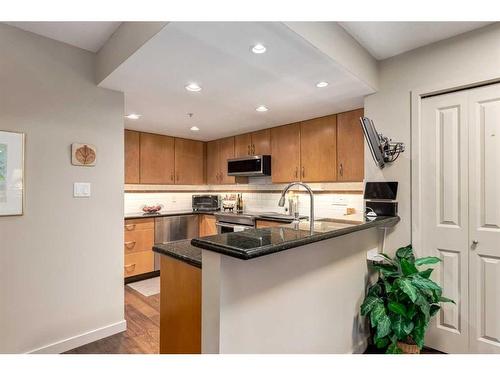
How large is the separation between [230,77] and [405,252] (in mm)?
1920

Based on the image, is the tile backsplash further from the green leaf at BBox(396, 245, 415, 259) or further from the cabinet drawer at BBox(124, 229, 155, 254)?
the green leaf at BBox(396, 245, 415, 259)

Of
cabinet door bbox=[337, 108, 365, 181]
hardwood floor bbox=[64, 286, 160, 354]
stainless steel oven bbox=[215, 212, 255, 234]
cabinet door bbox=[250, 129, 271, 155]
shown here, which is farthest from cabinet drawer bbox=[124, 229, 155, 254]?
cabinet door bbox=[337, 108, 365, 181]

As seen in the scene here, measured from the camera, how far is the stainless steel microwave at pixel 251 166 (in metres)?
3.86

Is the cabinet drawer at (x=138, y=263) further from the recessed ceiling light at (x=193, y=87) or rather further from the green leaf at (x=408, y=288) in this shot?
the green leaf at (x=408, y=288)

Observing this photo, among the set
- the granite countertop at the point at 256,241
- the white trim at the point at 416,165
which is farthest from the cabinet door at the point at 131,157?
the white trim at the point at 416,165

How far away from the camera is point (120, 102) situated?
7.93ft

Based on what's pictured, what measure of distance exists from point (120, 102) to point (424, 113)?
8.30 feet

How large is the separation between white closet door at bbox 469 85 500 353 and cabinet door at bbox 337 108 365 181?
1.09 meters

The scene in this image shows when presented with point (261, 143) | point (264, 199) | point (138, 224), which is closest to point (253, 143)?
point (261, 143)

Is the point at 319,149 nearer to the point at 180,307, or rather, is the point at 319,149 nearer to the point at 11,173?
the point at 180,307

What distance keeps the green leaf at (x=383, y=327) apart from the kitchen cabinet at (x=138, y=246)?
300cm

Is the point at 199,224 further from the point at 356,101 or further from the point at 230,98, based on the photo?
the point at 356,101

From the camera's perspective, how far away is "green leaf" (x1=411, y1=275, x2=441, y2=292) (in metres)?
1.74

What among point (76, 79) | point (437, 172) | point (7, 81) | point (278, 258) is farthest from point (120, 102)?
point (437, 172)
